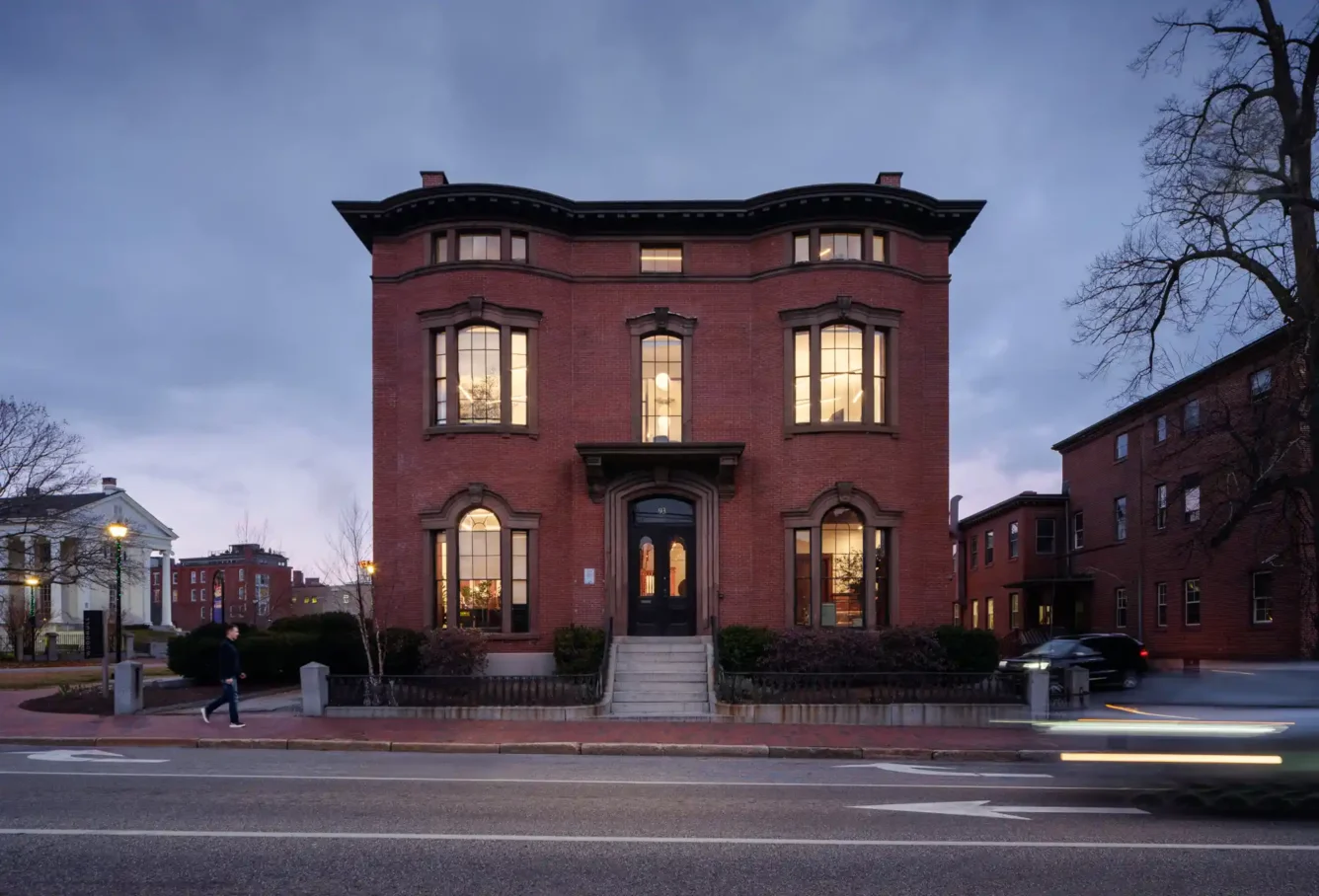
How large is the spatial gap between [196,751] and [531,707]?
5.38m

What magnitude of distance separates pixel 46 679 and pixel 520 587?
16.3m

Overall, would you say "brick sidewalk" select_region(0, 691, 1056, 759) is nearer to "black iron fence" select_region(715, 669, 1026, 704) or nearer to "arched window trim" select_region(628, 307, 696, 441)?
"black iron fence" select_region(715, 669, 1026, 704)

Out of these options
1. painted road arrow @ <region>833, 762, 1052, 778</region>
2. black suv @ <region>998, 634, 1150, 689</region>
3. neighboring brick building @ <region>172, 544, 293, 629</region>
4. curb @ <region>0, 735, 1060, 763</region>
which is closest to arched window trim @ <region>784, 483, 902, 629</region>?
black suv @ <region>998, 634, 1150, 689</region>

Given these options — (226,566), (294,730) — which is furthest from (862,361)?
(226,566)

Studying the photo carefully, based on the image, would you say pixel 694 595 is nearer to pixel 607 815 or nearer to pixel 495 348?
pixel 495 348

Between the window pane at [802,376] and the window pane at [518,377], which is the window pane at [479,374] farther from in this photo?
the window pane at [802,376]

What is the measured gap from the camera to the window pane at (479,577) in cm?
2159

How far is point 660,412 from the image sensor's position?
22.7 m

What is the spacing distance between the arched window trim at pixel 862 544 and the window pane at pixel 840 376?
1.80m

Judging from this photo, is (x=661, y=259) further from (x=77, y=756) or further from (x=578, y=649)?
(x=77, y=756)

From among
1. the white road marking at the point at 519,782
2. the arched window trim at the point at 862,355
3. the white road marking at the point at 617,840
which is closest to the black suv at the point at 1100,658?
the arched window trim at the point at 862,355

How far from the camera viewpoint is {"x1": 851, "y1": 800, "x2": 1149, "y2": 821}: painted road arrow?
8.85 meters

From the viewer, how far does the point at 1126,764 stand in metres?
11.1

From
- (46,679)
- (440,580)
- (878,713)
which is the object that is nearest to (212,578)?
(46,679)
